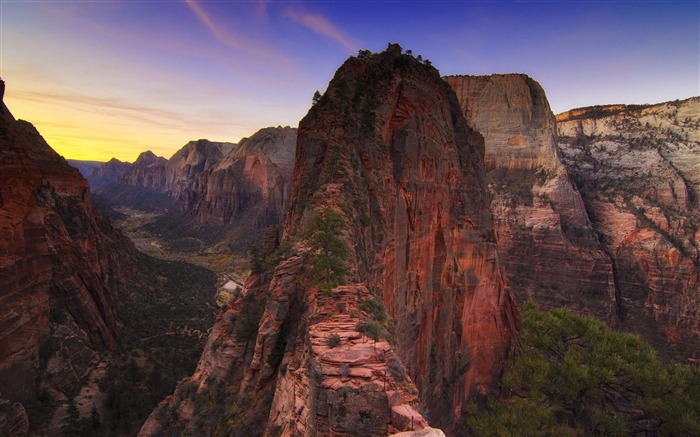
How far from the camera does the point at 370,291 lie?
1520 cm

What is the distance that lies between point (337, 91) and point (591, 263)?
5842 cm

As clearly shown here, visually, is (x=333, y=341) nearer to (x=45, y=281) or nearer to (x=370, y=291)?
(x=370, y=291)

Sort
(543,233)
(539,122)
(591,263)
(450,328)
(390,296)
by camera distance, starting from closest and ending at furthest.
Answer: (390,296) < (450,328) < (591,263) < (543,233) < (539,122)

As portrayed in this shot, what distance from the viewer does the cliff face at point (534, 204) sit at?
60656mm

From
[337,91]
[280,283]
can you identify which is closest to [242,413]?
[280,283]

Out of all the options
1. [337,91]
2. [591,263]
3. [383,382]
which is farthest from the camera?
[591,263]

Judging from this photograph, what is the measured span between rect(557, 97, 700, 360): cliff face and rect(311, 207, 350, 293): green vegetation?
199ft

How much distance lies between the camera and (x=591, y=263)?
60.7 m

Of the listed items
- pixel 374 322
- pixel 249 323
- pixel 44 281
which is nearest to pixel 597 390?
pixel 374 322

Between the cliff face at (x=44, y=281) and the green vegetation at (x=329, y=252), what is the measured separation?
80.0 feet

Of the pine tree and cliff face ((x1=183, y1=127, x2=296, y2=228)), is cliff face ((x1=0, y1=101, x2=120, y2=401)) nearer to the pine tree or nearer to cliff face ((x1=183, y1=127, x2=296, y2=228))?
the pine tree

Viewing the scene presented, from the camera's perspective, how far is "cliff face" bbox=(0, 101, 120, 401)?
25828mm

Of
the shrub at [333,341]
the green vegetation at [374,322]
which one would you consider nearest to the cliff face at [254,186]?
the green vegetation at [374,322]

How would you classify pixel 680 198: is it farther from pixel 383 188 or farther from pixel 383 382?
pixel 383 382
